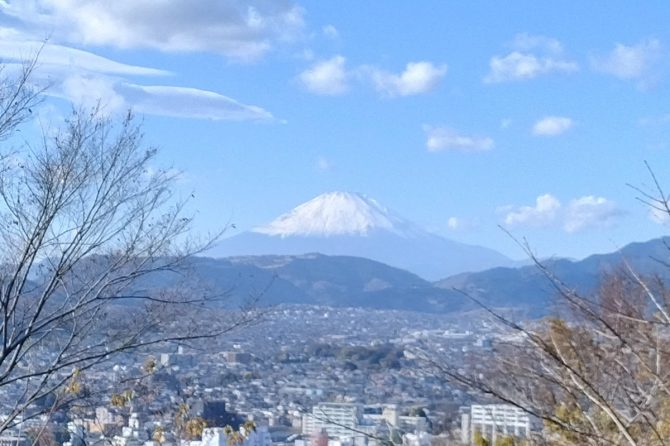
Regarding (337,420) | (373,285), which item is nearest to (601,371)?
(337,420)

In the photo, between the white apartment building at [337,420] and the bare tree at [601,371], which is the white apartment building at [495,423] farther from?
the white apartment building at [337,420]

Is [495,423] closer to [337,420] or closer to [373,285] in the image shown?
[337,420]

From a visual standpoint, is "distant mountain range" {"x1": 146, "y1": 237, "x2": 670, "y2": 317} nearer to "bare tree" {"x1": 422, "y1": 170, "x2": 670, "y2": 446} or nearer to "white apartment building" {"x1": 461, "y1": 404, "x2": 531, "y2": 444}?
"white apartment building" {"x1": 461, "y1": 404, "x2": 531, "y2": 444}

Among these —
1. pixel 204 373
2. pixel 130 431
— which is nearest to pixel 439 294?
pixel 204 373

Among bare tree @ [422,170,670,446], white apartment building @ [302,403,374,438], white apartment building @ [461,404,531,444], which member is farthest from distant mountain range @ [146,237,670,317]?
bare tree @ [422,170,670,446]

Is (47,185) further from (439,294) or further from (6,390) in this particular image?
(439,294)

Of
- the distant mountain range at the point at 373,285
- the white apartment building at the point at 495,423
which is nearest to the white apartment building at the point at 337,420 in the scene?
the white apartment building at the point at 495,423

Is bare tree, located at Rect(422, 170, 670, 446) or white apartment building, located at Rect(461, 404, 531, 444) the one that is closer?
bare tree, located at Rect(422, 170, 670, 446)
